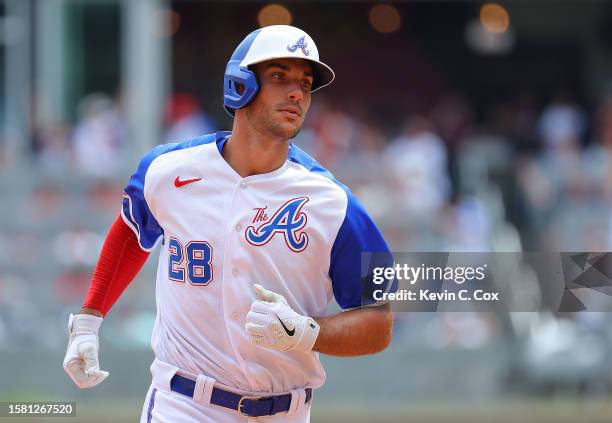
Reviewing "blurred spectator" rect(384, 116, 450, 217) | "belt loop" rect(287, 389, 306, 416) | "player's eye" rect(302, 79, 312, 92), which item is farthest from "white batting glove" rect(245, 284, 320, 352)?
"blurred spectator" rect(384, 116, 450, 217)

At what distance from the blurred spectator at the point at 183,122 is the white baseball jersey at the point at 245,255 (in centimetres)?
815

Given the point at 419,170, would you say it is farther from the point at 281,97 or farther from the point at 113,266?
the point at 281,97

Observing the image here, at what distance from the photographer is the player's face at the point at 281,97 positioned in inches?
180

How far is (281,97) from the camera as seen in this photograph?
4.57 metres

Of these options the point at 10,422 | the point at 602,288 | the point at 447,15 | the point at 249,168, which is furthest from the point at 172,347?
the point at 447,15

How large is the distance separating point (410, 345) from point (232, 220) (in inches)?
278

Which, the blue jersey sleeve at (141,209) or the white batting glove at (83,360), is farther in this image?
the blue jersey sleeve at (141,209)

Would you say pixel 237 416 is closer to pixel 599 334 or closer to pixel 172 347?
pixel 172 347

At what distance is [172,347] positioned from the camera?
4664mm

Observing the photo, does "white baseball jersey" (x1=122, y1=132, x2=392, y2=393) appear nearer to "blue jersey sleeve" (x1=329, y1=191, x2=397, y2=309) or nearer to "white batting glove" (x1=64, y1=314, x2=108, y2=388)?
"blue jersey sleeve" (x1=329, y1=191, x2=397, y2=309)

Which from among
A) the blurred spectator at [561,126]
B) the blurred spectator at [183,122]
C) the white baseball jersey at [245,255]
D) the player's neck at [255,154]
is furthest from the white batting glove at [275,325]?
the blurred spectator at [561,126]

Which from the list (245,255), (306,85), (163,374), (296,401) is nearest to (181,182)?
(245,255)

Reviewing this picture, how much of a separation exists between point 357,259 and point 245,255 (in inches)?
16.5

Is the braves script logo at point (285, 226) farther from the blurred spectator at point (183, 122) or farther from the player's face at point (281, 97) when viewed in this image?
the blurred spectator at point (183, 122)
